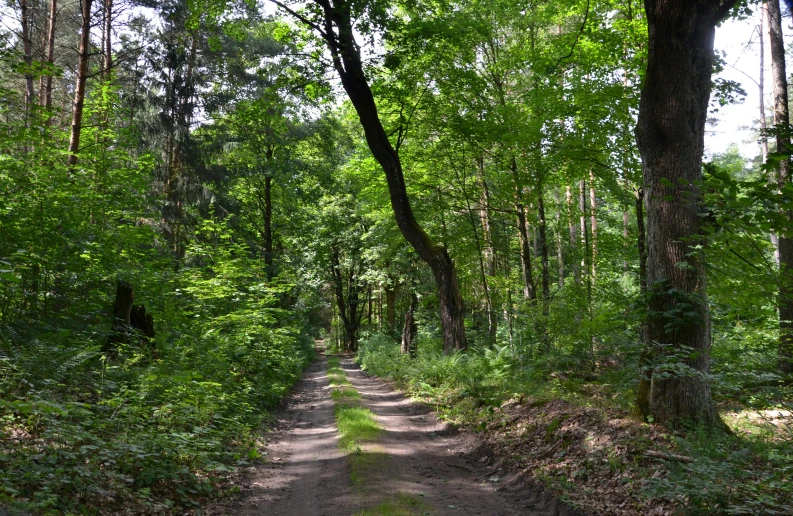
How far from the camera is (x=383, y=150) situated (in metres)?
12.5

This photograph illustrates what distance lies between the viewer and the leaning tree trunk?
6082mm

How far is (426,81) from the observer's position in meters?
14.3

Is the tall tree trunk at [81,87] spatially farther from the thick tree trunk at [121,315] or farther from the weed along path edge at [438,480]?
the weed along path edge at [438,480]

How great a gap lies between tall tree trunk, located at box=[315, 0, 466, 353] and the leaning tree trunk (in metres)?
5.99

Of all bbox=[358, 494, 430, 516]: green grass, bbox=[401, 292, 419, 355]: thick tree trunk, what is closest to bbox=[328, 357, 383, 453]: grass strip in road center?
bbox=[358, 494, 430, 516]: green grass

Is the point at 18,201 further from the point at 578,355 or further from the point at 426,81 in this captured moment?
the point at 578,355

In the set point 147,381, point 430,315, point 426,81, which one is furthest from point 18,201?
point 430,315

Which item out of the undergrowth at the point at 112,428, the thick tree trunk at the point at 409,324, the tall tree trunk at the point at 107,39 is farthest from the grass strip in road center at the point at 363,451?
the thick tree trunk at the point at 409,324

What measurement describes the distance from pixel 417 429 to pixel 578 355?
451cm

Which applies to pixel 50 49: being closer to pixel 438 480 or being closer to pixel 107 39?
pixel 107 39

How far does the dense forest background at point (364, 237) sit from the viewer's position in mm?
4773

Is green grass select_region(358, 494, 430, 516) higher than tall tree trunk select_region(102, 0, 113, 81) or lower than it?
lower

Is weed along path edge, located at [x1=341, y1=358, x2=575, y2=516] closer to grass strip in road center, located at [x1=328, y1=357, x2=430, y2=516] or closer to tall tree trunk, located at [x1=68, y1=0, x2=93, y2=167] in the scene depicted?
grass strip in road center, located at [x1=328, y1=357, x2=430, y2=516]

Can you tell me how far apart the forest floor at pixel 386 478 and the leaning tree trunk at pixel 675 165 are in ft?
7.25
